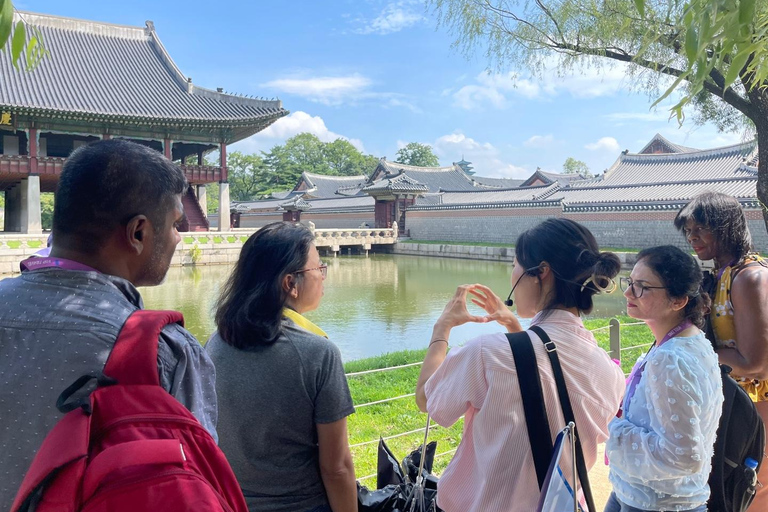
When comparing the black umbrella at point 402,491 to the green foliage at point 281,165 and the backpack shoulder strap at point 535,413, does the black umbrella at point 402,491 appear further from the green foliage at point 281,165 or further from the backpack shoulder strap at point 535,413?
the green foliage at point 281,165

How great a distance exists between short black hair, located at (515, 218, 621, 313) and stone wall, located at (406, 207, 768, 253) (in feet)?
41.6

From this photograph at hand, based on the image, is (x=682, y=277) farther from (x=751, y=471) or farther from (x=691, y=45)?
Result: (x=691, y=45)

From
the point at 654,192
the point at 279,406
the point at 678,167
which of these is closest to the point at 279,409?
the point at 279,406

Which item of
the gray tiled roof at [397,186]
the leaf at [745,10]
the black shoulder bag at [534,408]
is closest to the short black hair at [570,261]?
the black shoulder bag at [534,408]

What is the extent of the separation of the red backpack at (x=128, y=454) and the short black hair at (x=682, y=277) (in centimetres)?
142

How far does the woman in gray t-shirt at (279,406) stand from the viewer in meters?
1.36

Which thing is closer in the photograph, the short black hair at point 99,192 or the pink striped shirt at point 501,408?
the short black hair at point 99,192

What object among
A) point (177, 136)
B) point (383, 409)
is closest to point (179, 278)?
point (177, 136)

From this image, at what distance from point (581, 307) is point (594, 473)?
80.9 inches

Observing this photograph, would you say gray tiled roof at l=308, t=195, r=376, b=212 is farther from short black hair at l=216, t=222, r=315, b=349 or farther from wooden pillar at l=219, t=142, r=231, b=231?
short black hair at l=216, t=222, r=315, b=349

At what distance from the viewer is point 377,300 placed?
11.6 metres

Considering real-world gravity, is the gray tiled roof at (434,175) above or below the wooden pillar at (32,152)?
above

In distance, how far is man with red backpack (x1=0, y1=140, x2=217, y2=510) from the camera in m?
0.75

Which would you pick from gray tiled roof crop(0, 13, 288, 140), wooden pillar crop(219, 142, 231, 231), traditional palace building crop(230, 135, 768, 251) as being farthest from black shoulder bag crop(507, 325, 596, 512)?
wooden pillar crop(219, 142, 231, 231)
